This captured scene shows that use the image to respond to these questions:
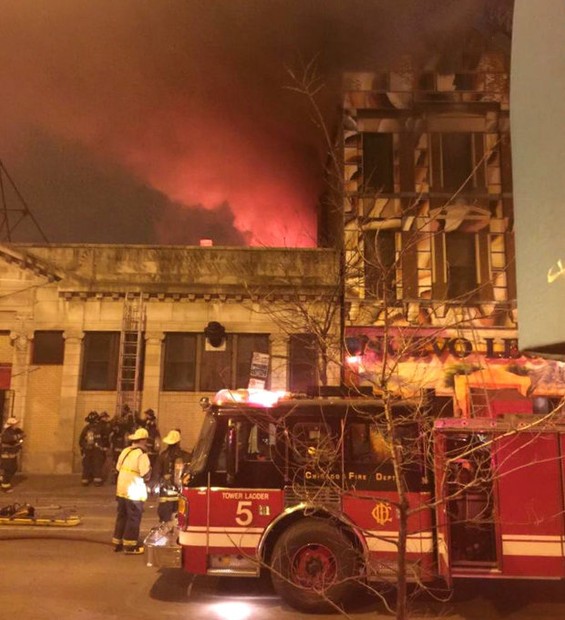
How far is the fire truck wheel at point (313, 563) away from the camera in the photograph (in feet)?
21.3

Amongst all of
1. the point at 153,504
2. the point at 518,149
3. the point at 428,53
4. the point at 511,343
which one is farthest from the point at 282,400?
the point at 428,53

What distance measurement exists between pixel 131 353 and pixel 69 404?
2298 millimetres

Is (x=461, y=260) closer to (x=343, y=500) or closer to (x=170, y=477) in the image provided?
(x=170, y=477)

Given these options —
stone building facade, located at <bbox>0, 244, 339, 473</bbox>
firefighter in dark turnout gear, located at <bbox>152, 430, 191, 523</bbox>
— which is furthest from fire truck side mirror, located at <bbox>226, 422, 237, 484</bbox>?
stone building facade, located at <bbox>0, 244, 339, 473</bbox>

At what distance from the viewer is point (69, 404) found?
17.7 metres

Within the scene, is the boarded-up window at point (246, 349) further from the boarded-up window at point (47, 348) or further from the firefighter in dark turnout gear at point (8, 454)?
the firefighter in dark turnout gear at point (8, 454)

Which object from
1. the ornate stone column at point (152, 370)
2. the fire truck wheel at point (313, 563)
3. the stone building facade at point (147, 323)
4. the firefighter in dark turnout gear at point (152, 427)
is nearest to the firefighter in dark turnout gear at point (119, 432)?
the firefighter in dark turnout gear at point (152, 427)

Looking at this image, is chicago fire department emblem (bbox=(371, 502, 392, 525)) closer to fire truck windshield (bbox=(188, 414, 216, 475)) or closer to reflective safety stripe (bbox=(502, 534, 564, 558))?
reflective safety stripe (bbox=(502, 534, 564, 558))

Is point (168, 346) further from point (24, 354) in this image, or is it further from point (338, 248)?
point (338, 248)

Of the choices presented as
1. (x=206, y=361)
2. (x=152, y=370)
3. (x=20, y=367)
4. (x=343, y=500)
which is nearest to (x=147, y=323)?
(x=152, y=370)

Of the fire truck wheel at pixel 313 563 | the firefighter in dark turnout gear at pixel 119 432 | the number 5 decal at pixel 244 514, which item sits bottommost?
the fire truck wheel at pixel 313 563

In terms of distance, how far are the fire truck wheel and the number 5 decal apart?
426 millimetres

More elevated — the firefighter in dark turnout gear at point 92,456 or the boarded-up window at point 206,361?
the boarded-up window at point 206,361

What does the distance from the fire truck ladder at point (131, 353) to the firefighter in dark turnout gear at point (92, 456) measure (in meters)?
1.58
